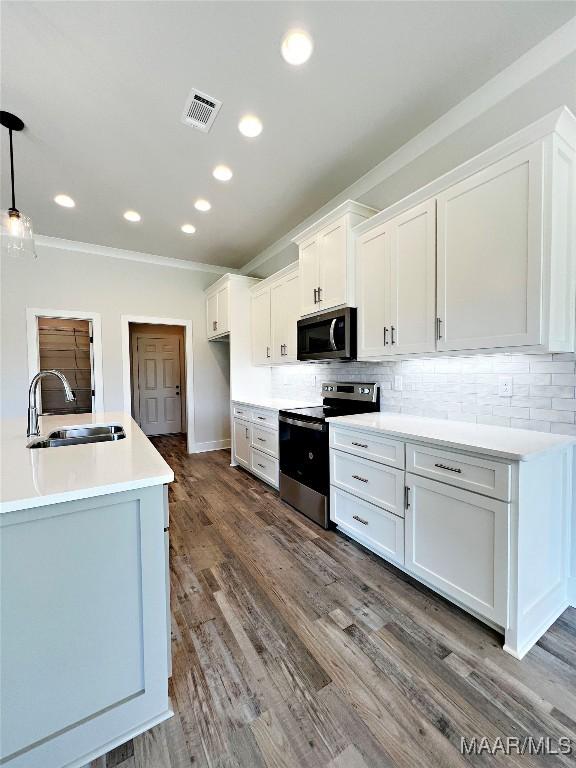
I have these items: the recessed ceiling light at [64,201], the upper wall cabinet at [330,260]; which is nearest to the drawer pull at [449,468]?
the upper wall cabinet at [330,260]

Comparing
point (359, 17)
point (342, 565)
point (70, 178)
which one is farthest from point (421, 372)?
point (70, 178)

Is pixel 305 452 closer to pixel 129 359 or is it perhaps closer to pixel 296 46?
pixel 296 46

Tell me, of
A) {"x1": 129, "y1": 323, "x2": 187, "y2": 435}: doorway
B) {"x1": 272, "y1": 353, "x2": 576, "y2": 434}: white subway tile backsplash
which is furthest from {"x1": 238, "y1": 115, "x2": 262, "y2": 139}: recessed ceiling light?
{"x1": 129, "y1": 323, "x2": 187, "y2": 435}: doorway

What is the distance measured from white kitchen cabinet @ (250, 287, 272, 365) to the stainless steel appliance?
1.10 metres

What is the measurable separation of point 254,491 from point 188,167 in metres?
3.07

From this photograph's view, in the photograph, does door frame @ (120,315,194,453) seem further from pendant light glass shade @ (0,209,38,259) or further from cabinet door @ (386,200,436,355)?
cabinet door @ (386,200,436,355)

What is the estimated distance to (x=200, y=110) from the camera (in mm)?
2113

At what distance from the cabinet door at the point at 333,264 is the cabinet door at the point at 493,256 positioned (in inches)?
32.3

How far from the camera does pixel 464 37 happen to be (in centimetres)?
166

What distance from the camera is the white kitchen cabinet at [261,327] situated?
4.04 m

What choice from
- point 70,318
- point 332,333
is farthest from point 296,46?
point 70,318

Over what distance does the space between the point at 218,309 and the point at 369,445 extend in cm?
340

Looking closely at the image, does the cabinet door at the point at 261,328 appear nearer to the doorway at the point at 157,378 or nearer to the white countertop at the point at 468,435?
the white countertop at the point at 468,435

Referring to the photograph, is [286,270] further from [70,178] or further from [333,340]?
[70,178]
